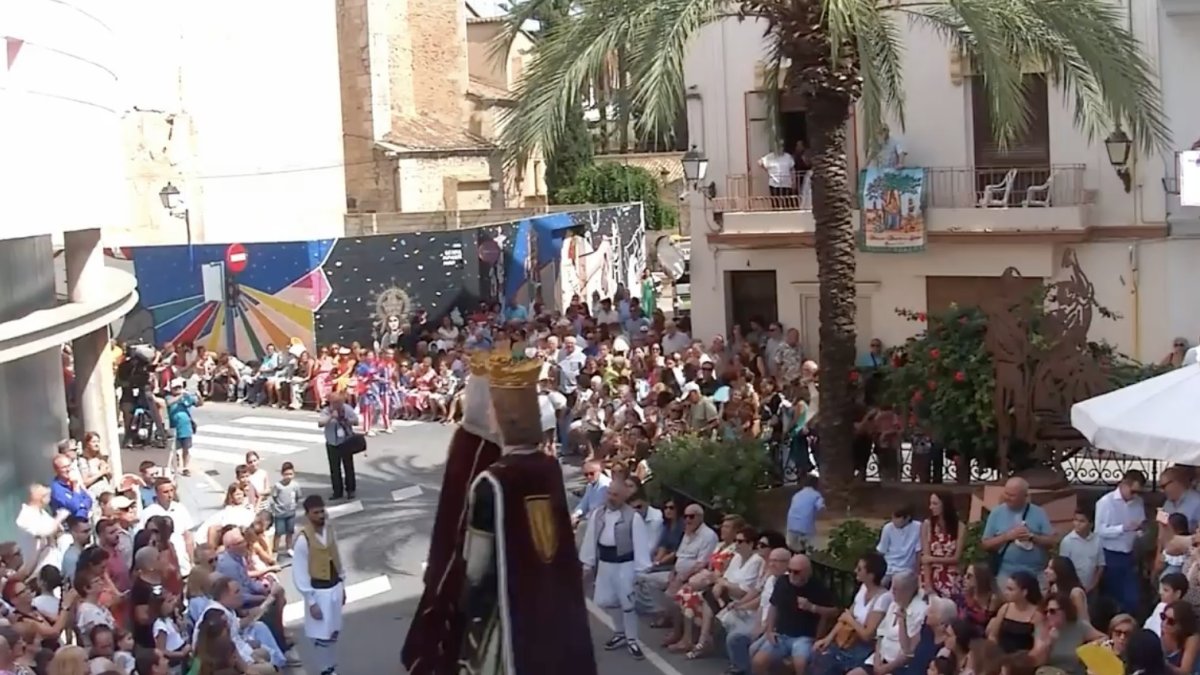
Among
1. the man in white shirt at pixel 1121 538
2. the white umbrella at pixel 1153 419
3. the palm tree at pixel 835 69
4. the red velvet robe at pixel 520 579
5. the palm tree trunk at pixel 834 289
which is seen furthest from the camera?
the palm tree trunk at pixel 834 289

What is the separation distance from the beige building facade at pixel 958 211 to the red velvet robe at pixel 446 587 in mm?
17165

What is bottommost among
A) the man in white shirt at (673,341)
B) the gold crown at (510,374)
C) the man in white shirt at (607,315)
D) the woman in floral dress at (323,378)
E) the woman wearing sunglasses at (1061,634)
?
the woman wearing sunglasses at (1061,634)

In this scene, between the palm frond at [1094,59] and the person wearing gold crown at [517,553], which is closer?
the person wearing gold crown at [517,553]

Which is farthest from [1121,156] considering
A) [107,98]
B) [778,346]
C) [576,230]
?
[576,230]

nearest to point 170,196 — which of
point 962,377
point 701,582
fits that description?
point 962,377

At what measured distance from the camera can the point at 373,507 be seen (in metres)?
19.2

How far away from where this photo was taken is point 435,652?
6262 mm

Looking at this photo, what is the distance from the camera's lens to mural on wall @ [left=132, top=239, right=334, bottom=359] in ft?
94.6

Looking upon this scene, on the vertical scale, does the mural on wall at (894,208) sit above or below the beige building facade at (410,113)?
below

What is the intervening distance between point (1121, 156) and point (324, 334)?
1453 centimetres

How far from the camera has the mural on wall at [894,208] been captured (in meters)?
23.8


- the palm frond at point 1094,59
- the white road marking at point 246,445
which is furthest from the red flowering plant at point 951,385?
the white road marking at point 246,445

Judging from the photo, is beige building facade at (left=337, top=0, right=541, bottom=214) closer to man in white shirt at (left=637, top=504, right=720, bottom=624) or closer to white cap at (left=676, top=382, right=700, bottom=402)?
white cap at (left=676, top=382, right=700, bottom=402)

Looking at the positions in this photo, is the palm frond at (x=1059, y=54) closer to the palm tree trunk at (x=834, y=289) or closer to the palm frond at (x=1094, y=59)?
the palm frond at (x=1094, y=59)
